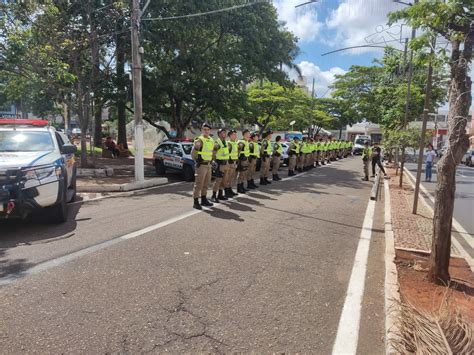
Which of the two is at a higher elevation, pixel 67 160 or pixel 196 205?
pixel 67 160

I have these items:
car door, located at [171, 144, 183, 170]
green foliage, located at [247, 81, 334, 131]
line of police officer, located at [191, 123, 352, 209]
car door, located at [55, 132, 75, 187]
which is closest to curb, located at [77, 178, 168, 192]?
car door, located at [171, 144, 183, 170]

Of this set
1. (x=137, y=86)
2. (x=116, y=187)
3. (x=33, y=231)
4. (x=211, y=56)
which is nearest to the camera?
(x=33, y=231)

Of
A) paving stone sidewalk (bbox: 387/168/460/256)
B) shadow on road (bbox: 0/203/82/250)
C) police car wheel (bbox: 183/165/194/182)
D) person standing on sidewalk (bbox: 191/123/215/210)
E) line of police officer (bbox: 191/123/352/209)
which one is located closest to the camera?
shadow on road (bbox: 0/203/82/250)

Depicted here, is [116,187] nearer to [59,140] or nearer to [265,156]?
[59,140]

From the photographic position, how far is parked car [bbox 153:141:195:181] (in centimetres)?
1430

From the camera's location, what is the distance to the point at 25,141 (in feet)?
23.4

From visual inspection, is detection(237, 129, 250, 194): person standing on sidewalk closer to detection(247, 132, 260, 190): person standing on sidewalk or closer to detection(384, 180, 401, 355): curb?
detection(247, 132, 260, 190): person standing on sidewalk

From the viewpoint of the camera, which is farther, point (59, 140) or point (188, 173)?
point (188, 173)

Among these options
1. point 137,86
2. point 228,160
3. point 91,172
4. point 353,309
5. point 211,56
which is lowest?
point 353,309

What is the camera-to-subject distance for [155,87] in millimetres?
18578

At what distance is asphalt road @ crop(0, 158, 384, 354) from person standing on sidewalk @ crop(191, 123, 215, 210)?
2.74 ft

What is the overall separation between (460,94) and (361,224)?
4057mm

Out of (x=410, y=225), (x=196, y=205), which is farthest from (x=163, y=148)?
(x=410, y=225)

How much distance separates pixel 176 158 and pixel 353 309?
11.5 metres
